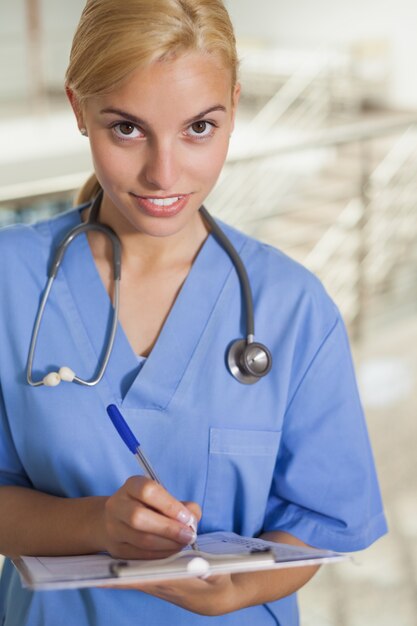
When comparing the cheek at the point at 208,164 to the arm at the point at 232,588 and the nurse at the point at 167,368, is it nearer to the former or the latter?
the nurse at the point at 167,368

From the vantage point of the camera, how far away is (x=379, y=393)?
2.24 metres

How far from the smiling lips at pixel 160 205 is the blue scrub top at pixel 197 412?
4.6 inches

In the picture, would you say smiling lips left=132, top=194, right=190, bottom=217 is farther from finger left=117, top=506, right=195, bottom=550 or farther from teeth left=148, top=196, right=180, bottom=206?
finger left=117, top=506, right=195, bottom=550

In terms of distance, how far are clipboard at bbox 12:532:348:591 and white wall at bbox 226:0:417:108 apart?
6.68 metres

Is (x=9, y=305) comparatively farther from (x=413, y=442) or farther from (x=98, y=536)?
(x=413, y=442)

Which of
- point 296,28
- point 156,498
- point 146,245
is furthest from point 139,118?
point 296,28

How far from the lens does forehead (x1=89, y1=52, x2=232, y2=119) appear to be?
68cm

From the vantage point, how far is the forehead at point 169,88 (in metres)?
0.68

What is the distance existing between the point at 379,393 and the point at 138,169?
1.63 meters

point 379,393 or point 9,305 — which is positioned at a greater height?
point 9,305

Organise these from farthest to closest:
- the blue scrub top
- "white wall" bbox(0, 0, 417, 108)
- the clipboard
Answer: "white wall" bbox(0, 0, 417, 108) < the blue scrub top < the clipboard

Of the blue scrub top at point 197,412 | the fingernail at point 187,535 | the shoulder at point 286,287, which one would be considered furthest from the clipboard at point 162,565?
the shoulder at point 286,287

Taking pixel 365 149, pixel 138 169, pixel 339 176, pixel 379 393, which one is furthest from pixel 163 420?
pixel 339 176

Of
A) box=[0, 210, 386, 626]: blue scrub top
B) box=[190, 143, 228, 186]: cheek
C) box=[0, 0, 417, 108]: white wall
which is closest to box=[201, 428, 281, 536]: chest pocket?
box=[0, 210, 386, 626]: blue scrub top
